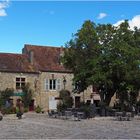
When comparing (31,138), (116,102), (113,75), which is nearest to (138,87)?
(113,75)

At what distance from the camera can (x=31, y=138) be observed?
18484mm

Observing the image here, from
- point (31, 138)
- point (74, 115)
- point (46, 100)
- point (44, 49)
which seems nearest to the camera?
point (31, 138)

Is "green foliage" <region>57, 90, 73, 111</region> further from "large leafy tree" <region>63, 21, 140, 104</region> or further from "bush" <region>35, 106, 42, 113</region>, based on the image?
"large leafy tree" <region>63, 21, 140, 104</region>

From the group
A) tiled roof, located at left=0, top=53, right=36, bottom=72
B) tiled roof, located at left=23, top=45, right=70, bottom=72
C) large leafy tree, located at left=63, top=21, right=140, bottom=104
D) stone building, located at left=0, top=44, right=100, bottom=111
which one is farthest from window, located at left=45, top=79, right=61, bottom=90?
large leafy tree, located at left=63, top=21, right=140, bottom=104

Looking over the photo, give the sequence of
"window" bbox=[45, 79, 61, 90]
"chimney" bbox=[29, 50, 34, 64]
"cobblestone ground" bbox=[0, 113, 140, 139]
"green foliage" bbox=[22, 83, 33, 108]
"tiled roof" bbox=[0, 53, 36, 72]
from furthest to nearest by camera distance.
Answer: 1. "chimney" bbox=[29, 50, 34, 64]
2. "window" bbox=[45, 79, 61, 90]
3. "tiled roof" bbox=[0, 53, 36, 72]
4. "green foliage" bbox=[22, 83, 33, 108]
5. "cobblestone ground" bbox=[0, 113, 140, 139]


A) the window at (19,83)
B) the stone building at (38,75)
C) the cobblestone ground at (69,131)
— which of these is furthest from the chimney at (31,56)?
the cobblestone ground at (69,131)

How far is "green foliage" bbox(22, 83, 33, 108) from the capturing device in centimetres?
5603

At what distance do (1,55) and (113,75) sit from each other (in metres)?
22.1

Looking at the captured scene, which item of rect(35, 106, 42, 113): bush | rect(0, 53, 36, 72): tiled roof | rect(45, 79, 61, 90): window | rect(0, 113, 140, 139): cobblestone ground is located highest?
rect(0, 53, 36, 72): tiled roof

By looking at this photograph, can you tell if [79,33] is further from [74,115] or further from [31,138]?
[31,138]

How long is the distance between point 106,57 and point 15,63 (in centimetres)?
1987

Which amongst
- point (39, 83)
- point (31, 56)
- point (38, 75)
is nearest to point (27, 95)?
point (39, 83)

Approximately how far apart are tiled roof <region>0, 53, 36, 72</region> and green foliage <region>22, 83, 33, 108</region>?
2337 mm

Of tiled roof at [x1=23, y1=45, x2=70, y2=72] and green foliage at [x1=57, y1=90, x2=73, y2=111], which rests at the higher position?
tiled roof at [x1=23, y1=45, x2=70, y2=72]
